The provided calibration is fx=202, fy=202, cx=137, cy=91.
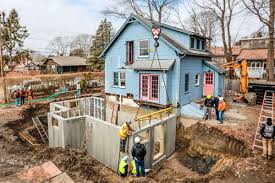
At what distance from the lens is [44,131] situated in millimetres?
17188

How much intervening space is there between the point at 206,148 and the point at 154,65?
7144mm

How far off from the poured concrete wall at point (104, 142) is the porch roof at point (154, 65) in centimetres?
597

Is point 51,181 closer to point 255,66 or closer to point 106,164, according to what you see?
point 106,164

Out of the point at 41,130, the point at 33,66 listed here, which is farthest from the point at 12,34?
the point at 41,130

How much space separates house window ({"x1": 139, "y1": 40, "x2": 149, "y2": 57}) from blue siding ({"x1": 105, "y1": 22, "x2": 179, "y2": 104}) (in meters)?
0.35

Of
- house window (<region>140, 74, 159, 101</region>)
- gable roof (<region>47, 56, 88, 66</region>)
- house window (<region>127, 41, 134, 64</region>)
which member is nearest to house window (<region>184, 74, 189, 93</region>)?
house window (<region>140, 74, 159, 101</region>)

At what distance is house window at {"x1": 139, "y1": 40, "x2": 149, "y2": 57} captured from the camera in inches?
679

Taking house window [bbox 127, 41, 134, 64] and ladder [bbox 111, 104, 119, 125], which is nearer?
house window [bbox 127, 41, 134, 64]

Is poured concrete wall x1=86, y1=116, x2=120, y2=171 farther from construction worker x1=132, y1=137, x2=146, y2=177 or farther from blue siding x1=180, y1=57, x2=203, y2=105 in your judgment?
blue siding x1=180, y1=57, x2=203, y2=105

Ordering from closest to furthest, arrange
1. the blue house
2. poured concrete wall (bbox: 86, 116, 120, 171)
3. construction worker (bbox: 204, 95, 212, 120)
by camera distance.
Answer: poured concrete wall (bbox: 86, 116, 120, 171)
construction worker (bbox: 204, 95, 212, 120)
the blue house

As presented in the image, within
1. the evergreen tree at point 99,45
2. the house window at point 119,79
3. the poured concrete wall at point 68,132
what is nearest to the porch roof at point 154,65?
the house window at point 119,79

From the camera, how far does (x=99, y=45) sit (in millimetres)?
45531

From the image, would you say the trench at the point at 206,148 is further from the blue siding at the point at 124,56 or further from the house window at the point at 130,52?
the house window at the point at 130,52

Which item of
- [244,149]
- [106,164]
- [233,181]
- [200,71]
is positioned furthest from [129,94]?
[233,181]
